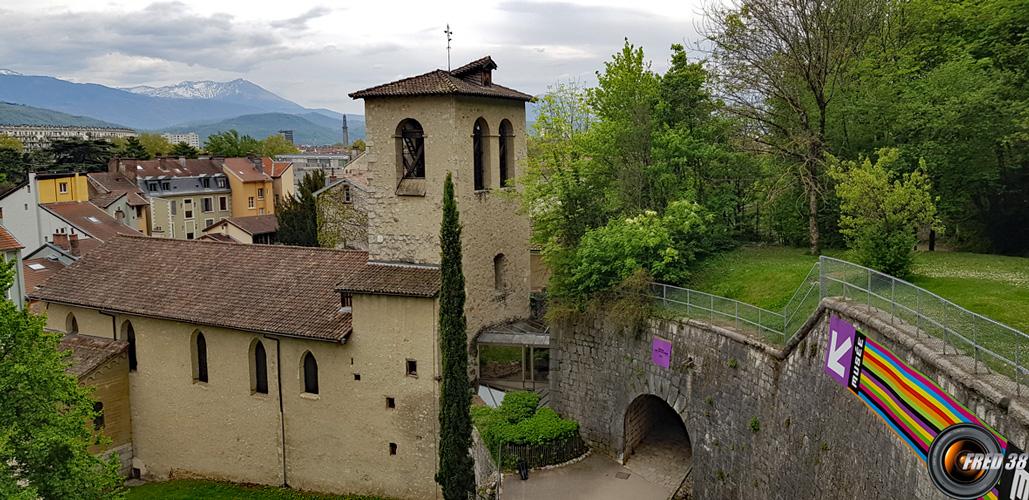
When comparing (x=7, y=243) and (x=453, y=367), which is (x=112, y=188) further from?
(x=453, y=367)

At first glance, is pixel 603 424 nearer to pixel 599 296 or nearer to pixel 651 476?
pixel 651 476

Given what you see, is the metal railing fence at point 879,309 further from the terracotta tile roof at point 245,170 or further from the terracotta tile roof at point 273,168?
the terracotta tile roof at point 273,168

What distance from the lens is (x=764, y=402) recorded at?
56.9 ft

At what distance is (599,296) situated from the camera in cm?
2225

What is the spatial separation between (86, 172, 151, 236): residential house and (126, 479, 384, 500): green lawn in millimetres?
42218

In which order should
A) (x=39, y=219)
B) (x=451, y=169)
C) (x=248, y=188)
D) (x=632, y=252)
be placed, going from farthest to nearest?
(x=248, y=188) → (x=39, y=219) → (x=451, y=169) → (x=632, y=252)

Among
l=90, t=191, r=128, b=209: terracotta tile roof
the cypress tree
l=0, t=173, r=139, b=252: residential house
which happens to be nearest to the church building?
the cypress tree

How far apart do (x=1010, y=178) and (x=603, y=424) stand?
15.1 metres

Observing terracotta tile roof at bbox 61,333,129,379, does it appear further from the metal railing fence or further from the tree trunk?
the tree trunk

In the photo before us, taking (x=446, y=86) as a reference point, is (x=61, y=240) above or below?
below

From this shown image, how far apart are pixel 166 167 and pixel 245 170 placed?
7.67 m

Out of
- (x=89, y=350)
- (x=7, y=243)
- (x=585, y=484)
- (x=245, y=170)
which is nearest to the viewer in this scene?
(x=585, y=484)

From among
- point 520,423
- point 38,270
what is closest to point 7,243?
point 38,270

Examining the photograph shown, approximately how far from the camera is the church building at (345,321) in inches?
915
